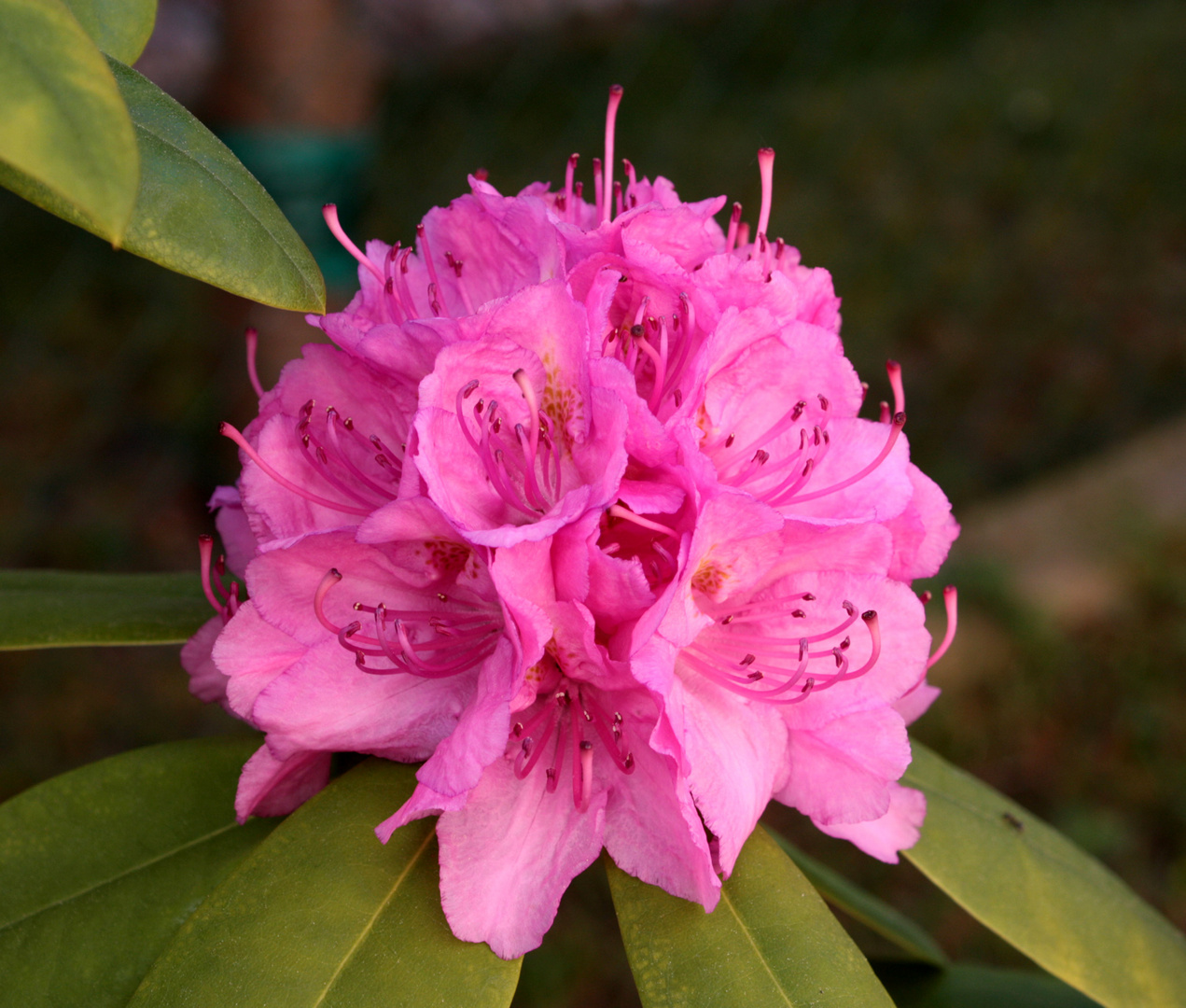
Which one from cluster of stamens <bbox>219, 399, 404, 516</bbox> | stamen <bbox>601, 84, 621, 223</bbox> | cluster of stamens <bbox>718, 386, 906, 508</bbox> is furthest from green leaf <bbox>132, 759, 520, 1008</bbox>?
stamen <bbox>601, 84, 621, 223</bbox>

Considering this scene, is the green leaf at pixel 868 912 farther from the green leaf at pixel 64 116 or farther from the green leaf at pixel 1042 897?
the green leaf at pixel 64 116

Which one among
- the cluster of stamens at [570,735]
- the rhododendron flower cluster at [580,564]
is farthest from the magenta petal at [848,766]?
the cluster of stamens at [570,735]

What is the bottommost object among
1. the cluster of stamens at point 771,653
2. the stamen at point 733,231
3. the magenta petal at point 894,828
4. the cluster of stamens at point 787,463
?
the magenta petal at point 894,828

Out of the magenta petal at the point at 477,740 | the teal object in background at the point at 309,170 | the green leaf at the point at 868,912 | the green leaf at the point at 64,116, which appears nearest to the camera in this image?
the green leaf at the point at 64,116

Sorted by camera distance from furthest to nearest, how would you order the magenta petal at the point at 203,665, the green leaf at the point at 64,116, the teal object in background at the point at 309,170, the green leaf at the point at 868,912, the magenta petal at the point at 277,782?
the teal object in background at the point at 309,170, the green leaf at the point at 868,912, the magenta petal at the point at 203,665, the magenta petal at the point at 277,782, the green leaf at the point at 64,116

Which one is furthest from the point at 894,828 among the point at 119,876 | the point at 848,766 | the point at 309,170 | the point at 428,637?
the point at 309,170

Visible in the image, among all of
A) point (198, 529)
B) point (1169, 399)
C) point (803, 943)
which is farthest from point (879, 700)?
point (1169, 399)

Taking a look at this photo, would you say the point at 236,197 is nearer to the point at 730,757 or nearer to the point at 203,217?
the point at 203,217
